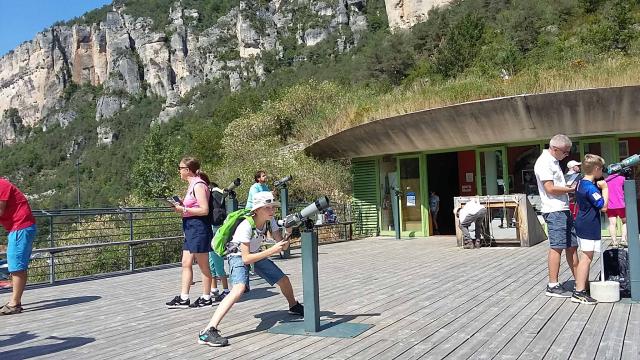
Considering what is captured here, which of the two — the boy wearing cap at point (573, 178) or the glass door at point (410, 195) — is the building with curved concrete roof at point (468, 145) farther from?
the boy wearing cap at point (573, 178)

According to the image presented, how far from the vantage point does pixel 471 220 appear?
1319 centimetres

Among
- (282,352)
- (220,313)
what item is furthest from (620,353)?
(220,313)

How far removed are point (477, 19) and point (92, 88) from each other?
119 m

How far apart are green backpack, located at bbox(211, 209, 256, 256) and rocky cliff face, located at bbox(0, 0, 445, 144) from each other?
106m

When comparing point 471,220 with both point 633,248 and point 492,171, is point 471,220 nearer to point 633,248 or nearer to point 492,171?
point 492,171

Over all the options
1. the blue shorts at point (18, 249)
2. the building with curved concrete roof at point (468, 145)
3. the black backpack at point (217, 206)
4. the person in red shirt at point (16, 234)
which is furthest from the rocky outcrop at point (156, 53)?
the blue shorts at point (18, 249)

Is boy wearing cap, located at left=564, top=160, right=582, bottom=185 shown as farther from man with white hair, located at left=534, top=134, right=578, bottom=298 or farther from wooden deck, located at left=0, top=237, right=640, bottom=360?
wooden deck, located at left=0, top=237, right=640, bottom=360

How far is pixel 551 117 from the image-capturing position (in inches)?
565

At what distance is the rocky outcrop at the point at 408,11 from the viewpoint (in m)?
107

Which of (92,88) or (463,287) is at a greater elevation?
(92,88)

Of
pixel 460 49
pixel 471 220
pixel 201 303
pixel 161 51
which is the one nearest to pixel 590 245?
pixel 201 303

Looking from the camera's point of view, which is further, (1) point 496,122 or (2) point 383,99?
(2) point 383,99

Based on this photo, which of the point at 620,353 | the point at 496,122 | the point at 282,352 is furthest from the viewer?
the point at 496,122

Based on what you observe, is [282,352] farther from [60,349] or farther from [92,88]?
[92,88]
